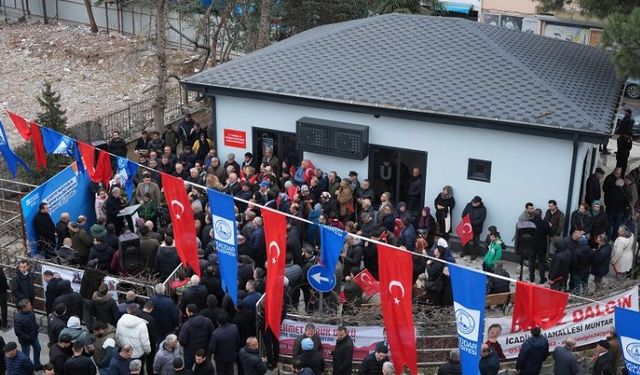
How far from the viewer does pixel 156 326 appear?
12594 mm

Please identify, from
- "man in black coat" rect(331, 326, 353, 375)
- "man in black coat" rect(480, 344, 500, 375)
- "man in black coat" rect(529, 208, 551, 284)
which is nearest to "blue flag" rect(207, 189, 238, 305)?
"man in black coat" rect(331, 326, 353, 375)

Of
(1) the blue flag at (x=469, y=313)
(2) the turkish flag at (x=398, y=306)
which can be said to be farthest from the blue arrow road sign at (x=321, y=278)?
(1) the blue flag at (x=469, y=313)

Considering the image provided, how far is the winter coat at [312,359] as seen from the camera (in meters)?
11.5

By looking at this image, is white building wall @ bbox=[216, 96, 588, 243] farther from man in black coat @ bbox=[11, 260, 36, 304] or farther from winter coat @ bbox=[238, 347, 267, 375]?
man in black coat @ bbox=[11, 260, 36, 304]

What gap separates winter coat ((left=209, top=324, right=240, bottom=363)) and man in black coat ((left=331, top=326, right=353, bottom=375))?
4.92 feet

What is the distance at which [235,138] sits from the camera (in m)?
19.7

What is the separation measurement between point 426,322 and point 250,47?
22.8 metres

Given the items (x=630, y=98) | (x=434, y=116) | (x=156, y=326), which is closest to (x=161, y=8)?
(x=434, y=116)

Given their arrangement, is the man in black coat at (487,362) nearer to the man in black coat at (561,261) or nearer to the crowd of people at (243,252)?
the crowd of people at (243,252)

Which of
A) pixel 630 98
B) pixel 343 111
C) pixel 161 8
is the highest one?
pixel 161 8

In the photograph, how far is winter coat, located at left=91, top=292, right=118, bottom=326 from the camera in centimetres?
1260

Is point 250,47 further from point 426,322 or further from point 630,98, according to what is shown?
point 426,322

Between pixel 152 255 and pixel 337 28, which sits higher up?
pixel 337 28

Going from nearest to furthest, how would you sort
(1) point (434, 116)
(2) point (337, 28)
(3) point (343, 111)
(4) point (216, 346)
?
(4) point (216, 346) < (1) point (434, 116) < (3) point (343, 111) < (2) point (337, 28)
